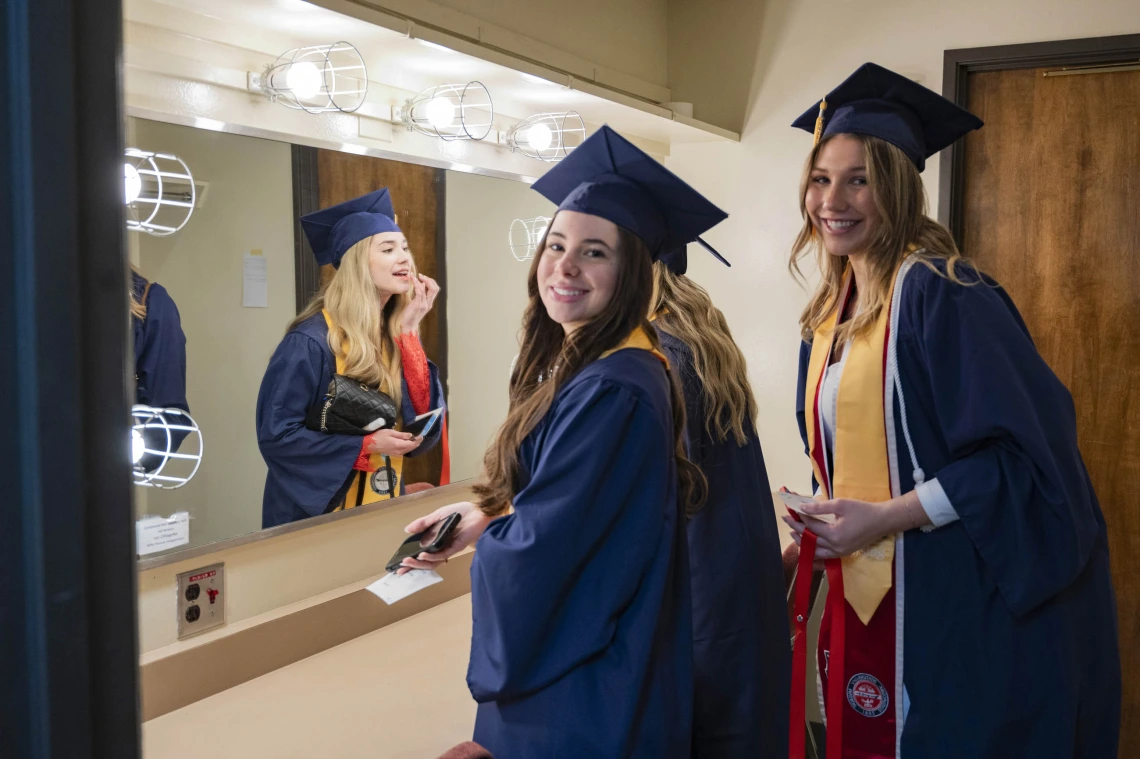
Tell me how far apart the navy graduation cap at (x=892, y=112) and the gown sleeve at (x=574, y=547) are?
78 cm

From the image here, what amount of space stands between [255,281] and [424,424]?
61 centimetres

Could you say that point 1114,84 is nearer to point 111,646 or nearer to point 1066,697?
point 1066,697

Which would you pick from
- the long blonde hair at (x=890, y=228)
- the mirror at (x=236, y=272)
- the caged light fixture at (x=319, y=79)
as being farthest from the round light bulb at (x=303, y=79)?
the long blonde hair at (x=890, y=228)

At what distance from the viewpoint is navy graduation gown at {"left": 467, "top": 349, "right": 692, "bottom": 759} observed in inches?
46.5

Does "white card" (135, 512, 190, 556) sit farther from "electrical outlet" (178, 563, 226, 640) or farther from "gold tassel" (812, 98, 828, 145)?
A: "gold tassel" (812, 98, 828, 145)

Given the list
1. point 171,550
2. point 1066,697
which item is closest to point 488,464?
point 171,550

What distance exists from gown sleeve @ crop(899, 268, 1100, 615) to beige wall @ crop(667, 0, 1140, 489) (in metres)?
1.59

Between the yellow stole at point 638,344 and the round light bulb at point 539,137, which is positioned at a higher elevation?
the round light bulb at point 539,137

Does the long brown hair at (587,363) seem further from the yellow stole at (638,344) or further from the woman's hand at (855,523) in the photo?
the woman's hand at (855,523)

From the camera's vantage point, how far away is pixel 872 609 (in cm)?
158

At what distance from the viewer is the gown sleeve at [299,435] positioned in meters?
1.79

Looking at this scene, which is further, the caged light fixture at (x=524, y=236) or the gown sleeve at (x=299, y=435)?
the caged light fixture at (x=524, y=236)

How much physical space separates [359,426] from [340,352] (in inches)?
6.9

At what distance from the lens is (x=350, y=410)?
6.43ft
